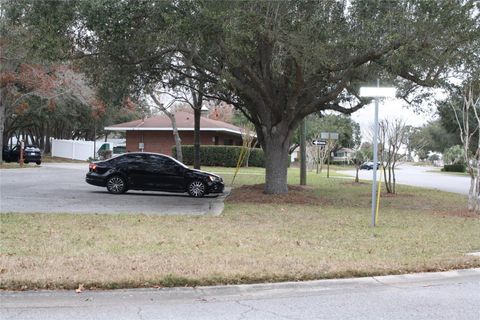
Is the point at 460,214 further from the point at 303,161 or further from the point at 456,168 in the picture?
the point at 456,168

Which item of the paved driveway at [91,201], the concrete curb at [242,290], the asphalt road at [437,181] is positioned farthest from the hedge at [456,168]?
the concrete curb at [242,290]

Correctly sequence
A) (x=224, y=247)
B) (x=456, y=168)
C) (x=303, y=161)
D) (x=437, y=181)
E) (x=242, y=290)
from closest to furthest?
(x=242, y=290)
(x=224, y=247)
(x=303, y=161)
(x=437, y=181)
(x=456, y=168)

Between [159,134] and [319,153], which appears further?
[159,134]

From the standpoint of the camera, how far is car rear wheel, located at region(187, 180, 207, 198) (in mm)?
18281

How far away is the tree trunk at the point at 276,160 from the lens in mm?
18062

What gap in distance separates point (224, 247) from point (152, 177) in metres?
9.88

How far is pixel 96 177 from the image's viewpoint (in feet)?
60.4

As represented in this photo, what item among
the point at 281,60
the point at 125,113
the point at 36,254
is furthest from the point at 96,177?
the point at 125,113

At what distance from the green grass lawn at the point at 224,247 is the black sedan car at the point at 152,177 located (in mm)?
4422

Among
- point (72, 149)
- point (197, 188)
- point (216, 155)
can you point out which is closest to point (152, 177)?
point (197, 188)

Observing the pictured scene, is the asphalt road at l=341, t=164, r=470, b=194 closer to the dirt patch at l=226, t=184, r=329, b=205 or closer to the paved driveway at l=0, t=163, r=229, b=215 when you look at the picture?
the dirt patch at l=226, t=184, r=329, b=205

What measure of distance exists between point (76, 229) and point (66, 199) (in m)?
6.05

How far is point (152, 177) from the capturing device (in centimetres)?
1820

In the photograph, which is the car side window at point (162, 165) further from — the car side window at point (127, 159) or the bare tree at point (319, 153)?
the bare tree at point (319, 153)
